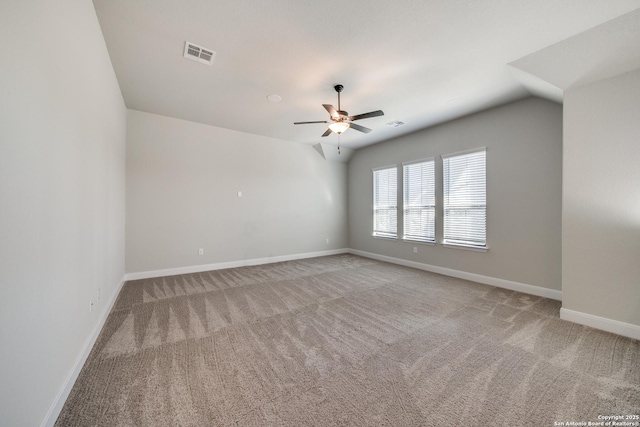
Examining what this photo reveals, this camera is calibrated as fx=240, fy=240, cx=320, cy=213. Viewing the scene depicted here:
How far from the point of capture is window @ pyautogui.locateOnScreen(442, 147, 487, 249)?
4.35 meters

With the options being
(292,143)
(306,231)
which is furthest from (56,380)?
(292,143)

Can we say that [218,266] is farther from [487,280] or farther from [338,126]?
[487,280]

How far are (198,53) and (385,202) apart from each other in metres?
4.88

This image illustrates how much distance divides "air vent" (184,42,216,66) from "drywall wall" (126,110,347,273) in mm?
2409

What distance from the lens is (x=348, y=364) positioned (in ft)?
6.68

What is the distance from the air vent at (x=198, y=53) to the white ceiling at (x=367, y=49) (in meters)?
0.07

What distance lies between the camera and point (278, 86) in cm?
343

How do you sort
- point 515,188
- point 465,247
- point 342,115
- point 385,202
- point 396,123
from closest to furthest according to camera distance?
point 342,115 < point 515,188 < point 465,247 < point 396,123 < point 385,202

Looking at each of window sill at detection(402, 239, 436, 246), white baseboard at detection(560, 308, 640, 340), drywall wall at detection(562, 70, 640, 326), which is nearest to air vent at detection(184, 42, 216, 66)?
drywall wall at detection(562, 70, 640, 326)

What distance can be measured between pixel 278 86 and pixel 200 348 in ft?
11.0

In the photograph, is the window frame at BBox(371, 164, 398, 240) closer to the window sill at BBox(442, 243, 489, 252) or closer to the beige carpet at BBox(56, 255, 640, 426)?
the window sill at BBox(442, 243, 489, 252)

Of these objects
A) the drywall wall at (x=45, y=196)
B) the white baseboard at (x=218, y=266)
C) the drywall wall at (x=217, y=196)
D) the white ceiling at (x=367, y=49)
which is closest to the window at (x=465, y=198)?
the white ceiling at (x=367, y=49)

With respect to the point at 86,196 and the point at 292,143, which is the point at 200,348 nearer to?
the point at 86,196

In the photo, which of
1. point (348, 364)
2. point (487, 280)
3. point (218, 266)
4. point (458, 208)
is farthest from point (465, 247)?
point (218, 266)
